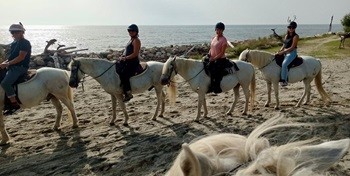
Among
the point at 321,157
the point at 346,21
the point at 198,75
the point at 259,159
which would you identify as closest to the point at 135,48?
the point at 198,75

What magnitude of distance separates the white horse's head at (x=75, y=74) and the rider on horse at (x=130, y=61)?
887 millimetres

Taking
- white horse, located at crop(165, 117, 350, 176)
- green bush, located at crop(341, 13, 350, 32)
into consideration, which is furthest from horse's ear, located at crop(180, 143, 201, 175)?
green bush, located at crop(341, 13, 350, 32)

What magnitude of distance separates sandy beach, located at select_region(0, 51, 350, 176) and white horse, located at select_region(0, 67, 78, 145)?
1.19 feet

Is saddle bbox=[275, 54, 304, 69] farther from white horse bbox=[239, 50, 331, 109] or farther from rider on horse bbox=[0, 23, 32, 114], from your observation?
rider on horse bbox=[0, 23, 32, 114]

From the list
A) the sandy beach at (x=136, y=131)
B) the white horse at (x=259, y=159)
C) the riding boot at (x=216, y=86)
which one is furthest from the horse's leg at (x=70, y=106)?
the white horse at (x=259, y=159)

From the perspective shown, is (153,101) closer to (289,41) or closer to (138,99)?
(138,99)

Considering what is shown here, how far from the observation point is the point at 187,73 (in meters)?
7.68

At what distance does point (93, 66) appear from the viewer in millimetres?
7449

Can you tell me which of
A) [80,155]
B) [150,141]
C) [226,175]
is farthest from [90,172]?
[226,175]

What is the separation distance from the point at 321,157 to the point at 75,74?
6.49 meters

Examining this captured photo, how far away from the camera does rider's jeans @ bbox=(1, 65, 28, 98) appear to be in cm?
638

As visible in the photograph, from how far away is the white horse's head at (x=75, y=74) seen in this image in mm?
6953

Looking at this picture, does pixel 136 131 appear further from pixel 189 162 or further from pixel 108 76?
pixel 189 162

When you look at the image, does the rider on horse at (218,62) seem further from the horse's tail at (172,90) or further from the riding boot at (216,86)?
the horse's tail at (172,90)
